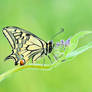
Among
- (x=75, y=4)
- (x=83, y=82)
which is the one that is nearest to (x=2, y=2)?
(x=75, y=4)

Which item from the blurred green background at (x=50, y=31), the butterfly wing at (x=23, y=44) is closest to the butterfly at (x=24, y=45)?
the butterfly wing at (x=23, y=44)

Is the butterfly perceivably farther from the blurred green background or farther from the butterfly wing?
the blurred green background

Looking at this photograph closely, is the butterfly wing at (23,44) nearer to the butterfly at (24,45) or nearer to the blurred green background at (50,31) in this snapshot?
the butterfly at (24,45)

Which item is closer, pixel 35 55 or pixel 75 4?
pixel 35 55

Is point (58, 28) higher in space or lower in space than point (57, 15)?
lower

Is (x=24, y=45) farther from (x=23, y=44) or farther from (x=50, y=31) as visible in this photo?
(x=50, y=31)

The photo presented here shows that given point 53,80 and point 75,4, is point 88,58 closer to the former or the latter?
point 53,80
